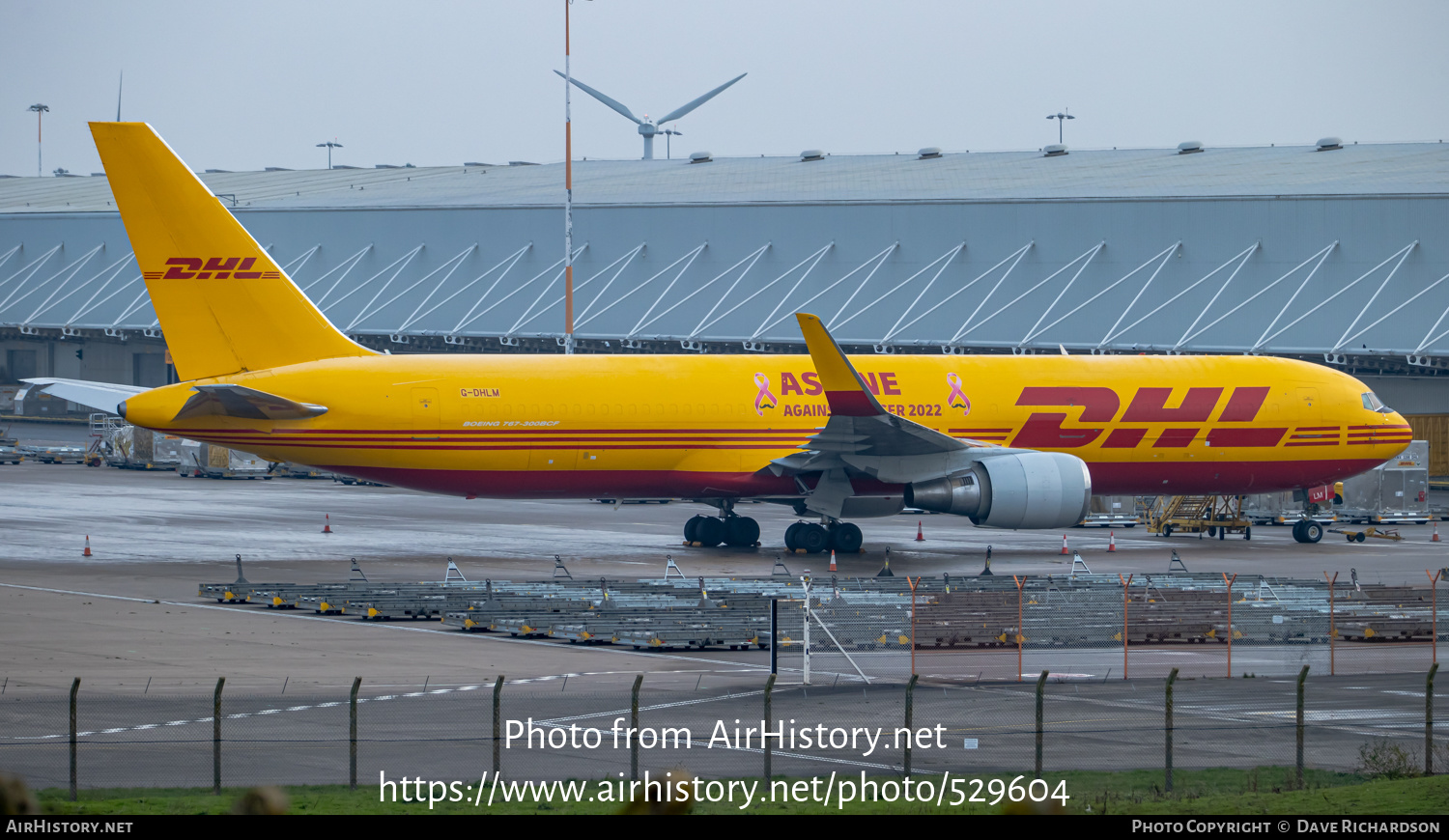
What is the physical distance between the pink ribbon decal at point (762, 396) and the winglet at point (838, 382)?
10.5 ft

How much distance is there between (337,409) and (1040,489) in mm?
14698

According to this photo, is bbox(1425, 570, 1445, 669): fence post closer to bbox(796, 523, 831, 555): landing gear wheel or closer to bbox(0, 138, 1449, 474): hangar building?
bbox(796, 523, 831, 555): landing gear wheel

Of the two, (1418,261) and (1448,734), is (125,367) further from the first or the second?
(1448,734)

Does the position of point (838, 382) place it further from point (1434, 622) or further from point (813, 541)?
point (1434, 622)

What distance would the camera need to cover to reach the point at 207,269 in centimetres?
3312

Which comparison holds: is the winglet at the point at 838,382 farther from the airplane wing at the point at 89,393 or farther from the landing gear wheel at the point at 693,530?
the airplane wing at the point at 89,393

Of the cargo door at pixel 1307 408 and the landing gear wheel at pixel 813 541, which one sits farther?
the cargo door at pixel 1307 408

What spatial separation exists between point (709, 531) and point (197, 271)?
12.7 metres

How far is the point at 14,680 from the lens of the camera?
762 inches

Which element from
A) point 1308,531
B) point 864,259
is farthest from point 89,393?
point 864,259

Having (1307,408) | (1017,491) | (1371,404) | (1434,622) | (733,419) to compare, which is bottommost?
(1434,622)

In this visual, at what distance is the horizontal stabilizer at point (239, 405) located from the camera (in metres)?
32.0

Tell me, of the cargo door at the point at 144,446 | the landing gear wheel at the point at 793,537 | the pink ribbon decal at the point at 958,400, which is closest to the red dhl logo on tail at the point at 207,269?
the landing gear wheel at the point at 793,537
